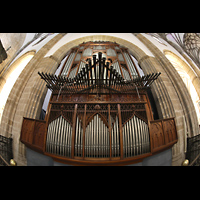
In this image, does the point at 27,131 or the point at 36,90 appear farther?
the point at 36,90

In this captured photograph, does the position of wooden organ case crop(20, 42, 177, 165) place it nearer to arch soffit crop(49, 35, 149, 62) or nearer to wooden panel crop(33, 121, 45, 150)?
wooden panel crop(33, 121, 45, 150)

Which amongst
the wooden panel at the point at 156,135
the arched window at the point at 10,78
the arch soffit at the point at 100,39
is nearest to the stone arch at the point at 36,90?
the arch soffit at the point at 100,39

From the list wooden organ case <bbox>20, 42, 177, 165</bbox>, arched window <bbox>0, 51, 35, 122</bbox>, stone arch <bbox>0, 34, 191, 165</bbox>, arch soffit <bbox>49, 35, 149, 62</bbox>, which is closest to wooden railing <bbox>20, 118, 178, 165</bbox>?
wooden organ case <bbox>20, 42, 177, 165</bbox>

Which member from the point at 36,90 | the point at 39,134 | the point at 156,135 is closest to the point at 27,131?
the point at 39,134

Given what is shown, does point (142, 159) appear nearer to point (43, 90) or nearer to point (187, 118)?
point (187, 118)

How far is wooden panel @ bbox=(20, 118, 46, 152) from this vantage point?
235 centimetres

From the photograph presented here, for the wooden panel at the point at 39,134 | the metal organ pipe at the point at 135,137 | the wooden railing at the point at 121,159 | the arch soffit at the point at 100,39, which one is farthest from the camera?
the arch soffit at the point at 100,39

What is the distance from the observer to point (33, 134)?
7.97 feet

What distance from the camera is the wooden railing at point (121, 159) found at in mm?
2109

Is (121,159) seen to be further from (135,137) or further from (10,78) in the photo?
(10,78)

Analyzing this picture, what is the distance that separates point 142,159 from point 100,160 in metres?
0.97

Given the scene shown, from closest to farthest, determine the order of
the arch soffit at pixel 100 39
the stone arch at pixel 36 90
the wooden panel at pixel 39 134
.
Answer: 1. the wooden panel at pixel 39 134
2. the stone arch at pixel 36 90
3. the arch soffit at pixel 100 39

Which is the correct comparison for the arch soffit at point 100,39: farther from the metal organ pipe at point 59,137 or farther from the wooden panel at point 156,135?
the metal organ pipe at point 59,137

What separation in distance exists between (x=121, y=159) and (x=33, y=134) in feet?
7.30
